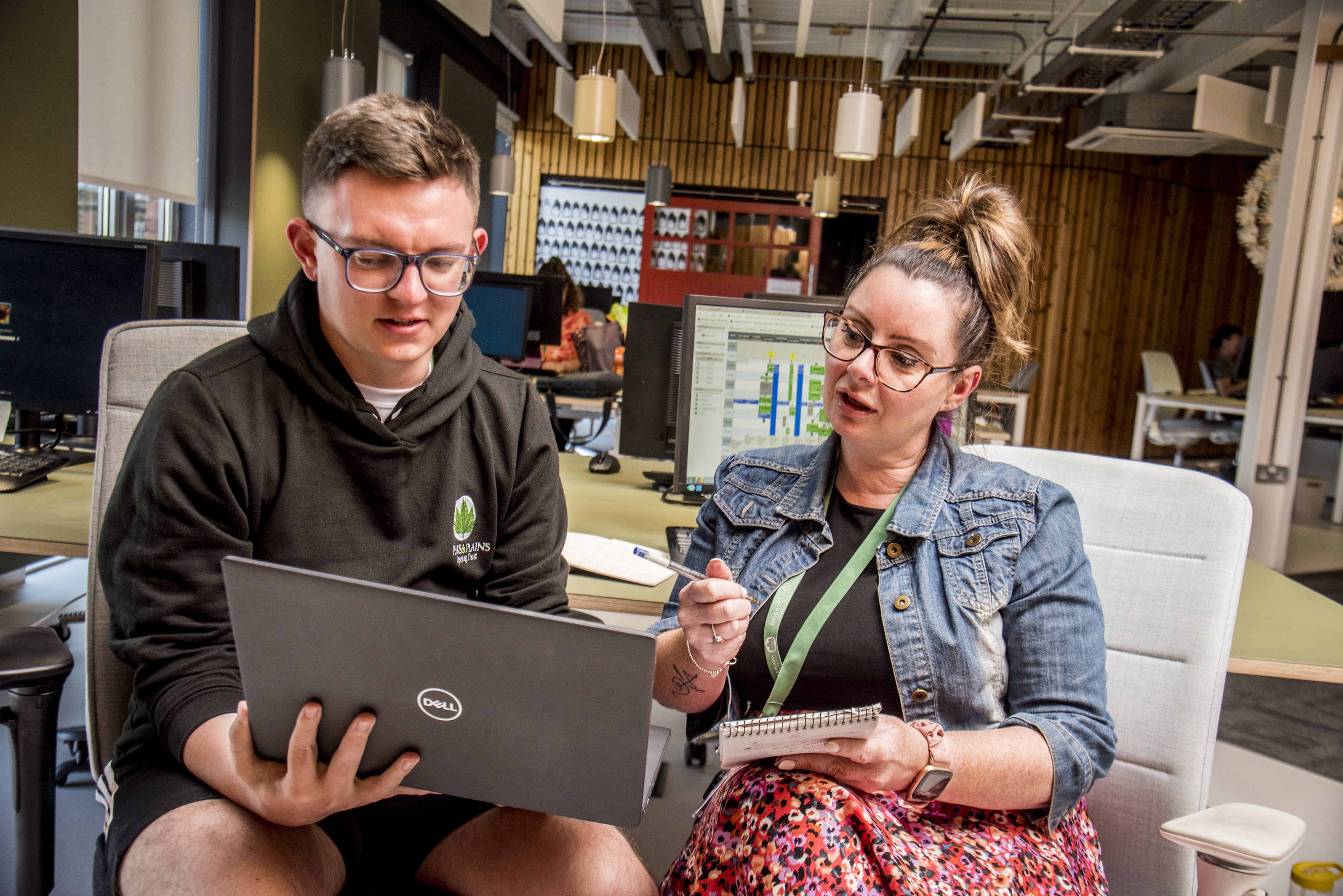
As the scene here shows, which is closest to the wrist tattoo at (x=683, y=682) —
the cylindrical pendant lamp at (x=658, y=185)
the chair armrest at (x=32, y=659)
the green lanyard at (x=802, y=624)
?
the green lanyard at (x=802, y=624)

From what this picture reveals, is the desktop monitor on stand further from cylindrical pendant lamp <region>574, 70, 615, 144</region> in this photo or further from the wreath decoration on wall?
the wreath decoration on wall

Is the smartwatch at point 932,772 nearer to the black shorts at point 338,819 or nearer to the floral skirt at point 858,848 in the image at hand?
the floral skirt at point 858,848

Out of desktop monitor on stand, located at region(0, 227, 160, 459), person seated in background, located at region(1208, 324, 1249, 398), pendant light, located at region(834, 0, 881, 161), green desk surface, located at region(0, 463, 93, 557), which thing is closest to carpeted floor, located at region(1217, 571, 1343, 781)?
green desk surface, located at region(0, 463, 93, 557)

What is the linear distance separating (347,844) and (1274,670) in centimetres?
145

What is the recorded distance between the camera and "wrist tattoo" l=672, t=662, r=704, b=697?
1312 millimetres

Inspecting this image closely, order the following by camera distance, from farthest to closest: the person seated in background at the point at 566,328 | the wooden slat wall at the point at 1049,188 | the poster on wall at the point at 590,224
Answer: the poster on wall at the point at 590,224, the wooden slat wall at the point at 1049,188, the person seated in background at the point at 566,328

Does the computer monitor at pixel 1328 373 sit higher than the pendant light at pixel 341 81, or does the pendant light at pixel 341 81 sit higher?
the pendant light at pixel 341 81

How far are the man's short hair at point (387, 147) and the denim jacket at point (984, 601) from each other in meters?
0.71

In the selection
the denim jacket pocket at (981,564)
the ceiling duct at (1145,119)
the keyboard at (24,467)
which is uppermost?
the ceiling duct at (1145,119)

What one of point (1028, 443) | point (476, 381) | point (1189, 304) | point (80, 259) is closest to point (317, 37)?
point (80, 259)

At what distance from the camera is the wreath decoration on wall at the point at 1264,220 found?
237 inches

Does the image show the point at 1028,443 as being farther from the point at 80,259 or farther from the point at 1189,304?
the point at 80,259

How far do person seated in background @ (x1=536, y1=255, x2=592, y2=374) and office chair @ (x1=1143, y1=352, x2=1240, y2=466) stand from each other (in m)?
5.36

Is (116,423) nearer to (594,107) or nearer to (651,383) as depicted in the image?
(651,383)
